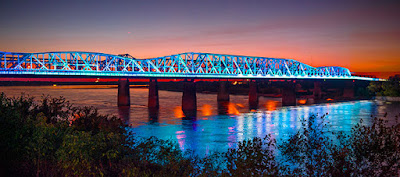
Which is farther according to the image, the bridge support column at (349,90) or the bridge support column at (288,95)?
the bridge support column at (349,90)

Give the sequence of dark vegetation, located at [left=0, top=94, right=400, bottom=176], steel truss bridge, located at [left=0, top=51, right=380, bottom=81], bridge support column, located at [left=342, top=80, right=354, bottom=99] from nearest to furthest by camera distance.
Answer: dark vegetation, located at [left=0, top=94, right=400, bottom=176] < steel truss bridge, located at [left=0, top=51, right=380, bottom=81] < bridge support column, located at [left=342, top=80, right=354, bottom=99]

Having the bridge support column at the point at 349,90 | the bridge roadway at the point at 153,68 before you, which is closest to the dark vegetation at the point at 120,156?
the bridge roadway at the point at 153,68

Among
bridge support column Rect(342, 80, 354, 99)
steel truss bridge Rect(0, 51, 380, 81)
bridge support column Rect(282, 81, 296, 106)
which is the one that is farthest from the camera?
bridge support column Rect(342, 80, 354, 99)

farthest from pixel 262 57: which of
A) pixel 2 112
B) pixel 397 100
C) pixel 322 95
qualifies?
pixel 2 112

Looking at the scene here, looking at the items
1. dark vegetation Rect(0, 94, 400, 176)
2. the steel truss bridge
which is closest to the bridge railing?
the steel truss bridge

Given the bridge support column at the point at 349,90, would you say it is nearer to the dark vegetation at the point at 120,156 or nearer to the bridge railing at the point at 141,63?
the bridge railing at the point at 141,63

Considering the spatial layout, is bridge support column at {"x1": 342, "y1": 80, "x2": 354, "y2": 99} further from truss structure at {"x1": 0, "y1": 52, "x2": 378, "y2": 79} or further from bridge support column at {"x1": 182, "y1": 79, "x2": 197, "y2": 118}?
bridge support column at {"x1": 182, "y1": 79, "x2": 197, "y2": 118}

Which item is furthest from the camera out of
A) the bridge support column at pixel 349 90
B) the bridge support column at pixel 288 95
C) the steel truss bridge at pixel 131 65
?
the bridge support column at pixel 349 90

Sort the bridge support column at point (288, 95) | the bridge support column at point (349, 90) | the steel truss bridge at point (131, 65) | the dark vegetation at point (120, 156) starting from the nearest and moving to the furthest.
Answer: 1. the dark vegetation at point (120, 156)
2. the steel truss bridge at point (131, 65)
3. the bridge support column at point (288, 95)
4. the bridge support column at point (349, 90)

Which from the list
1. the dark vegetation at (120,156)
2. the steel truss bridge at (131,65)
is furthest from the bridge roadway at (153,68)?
the dark vegetation at (120,156)

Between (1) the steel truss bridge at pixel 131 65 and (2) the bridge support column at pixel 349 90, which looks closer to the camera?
(1) the steel truss bridge at pixel 131 65

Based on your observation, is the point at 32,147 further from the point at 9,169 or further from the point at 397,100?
the point at 397,100

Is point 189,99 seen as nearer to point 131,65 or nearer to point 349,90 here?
point 131,65

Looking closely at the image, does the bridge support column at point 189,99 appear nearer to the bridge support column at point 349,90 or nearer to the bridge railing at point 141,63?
the bridge railing at point 141,63
